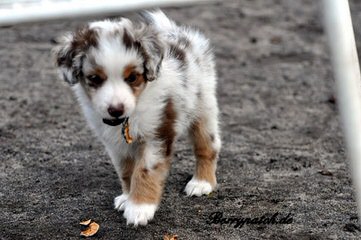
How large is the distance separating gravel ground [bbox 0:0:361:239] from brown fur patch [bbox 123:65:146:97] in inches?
28.6

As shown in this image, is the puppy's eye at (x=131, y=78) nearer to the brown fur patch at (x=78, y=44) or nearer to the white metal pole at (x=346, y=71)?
the brown fur patch at (x=78, y=44)

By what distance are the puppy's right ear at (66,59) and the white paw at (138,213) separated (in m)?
0.71

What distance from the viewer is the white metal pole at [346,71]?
10.2 ft

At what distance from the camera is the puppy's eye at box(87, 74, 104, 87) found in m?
3.54

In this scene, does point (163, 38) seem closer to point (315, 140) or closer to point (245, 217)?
point (245, 217)

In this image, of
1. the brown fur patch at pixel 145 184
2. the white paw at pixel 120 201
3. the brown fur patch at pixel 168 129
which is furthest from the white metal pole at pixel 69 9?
the white paw at pixel 120 201

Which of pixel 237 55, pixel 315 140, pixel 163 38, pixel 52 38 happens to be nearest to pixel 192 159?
pixel 315 140

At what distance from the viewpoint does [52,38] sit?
8180mm

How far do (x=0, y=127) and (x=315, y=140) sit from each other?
7.72 ft

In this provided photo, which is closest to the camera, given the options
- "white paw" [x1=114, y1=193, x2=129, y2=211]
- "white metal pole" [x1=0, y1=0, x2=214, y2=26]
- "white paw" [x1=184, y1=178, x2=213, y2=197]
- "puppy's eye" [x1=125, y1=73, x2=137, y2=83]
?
"white metal pole" [x1=0, y1=0, x2=214, y2=26]

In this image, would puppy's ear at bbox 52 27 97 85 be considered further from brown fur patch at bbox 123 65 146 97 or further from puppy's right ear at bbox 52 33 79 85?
brown fur patch at bbox 123 65 146 97

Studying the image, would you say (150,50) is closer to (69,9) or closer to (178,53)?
(178,53)

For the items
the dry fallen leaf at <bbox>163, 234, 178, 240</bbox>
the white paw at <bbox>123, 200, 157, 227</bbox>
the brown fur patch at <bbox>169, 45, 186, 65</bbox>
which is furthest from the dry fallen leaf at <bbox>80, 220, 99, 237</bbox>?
the brown fur patch at <bbox>169, 45, 186, 65</bbox>

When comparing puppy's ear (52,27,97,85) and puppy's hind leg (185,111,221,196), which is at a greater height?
puppy's ear (52,27,97,85)
